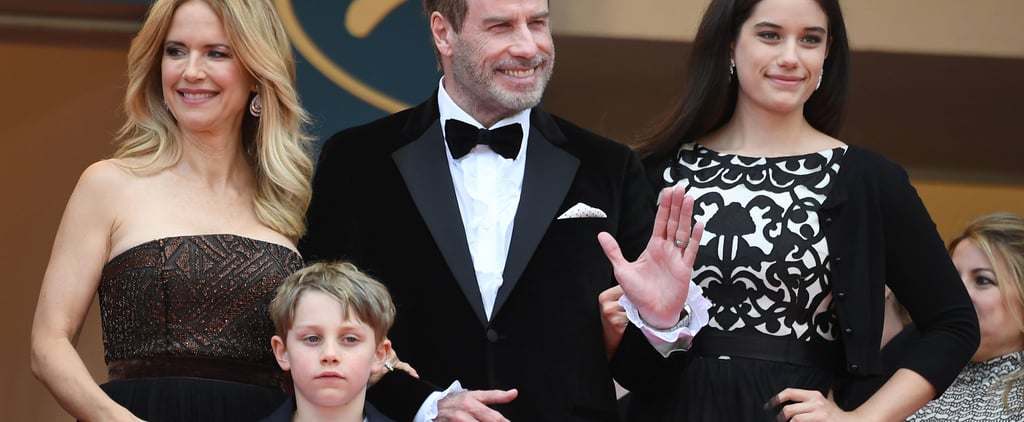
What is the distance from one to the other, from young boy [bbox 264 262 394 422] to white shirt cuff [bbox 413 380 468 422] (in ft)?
0.28

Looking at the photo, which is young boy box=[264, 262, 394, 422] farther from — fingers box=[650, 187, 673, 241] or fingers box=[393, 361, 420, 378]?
fingers box=[650, 187, 673, 241]

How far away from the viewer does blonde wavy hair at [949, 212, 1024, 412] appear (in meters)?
4.69

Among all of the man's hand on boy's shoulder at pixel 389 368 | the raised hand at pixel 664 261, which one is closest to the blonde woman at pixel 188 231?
the man's hand on boy's shoulder at pixel 389 368

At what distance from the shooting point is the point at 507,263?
3.48 metres

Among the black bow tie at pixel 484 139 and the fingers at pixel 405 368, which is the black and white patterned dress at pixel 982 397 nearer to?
the black bow tie at pixel 484 139

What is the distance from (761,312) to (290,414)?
3.48 feet

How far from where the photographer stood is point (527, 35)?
361 cm

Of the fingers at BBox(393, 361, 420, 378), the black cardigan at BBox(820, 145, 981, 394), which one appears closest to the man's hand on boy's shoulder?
the fingers at BBox(393, 361, 420, 378)

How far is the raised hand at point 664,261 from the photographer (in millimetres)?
3322

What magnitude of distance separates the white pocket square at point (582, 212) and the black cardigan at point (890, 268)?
10.8 inches

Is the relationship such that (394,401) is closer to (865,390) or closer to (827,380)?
(827,380)

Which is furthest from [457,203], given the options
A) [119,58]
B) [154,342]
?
[119,58]

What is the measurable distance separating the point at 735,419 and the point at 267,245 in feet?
3.66

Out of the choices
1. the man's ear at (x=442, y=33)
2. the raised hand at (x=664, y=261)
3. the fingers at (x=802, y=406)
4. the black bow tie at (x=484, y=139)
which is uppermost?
the man's ear at (x=442, y=33)
